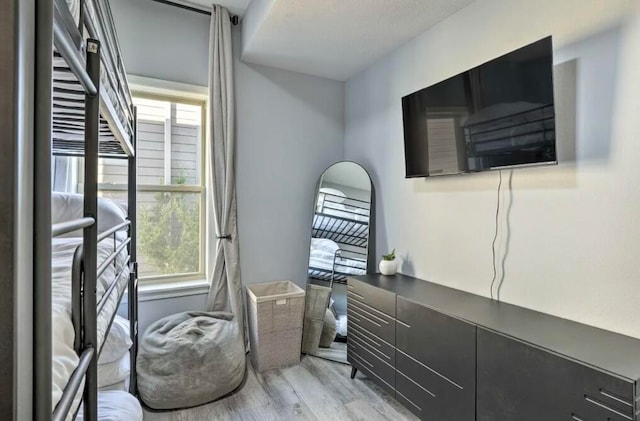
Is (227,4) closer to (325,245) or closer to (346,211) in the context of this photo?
(346,211)

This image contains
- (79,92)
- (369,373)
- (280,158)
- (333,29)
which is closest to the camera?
(79,92)

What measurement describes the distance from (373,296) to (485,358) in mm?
821

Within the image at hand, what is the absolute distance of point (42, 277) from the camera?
540 millimetres

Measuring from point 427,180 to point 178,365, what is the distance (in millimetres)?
2059

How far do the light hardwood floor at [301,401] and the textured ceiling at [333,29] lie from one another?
2.49m

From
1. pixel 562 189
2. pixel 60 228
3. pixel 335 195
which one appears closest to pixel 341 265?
pixel 335 195

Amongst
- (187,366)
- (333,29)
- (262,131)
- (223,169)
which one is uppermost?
(333,29)

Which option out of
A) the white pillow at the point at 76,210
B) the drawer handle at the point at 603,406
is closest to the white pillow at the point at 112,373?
the white pillow at the point at 76,210

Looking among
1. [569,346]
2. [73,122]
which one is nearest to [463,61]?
[569,346]

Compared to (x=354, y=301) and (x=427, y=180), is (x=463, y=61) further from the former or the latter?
(x=354, y=301)

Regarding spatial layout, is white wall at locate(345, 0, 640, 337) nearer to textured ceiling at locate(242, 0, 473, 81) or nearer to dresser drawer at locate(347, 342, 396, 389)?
textured ceiling at locate(242, 0, 473, 81)

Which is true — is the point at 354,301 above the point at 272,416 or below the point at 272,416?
above

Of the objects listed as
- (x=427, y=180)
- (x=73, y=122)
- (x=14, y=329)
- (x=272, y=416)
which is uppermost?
(x=73, y=122)

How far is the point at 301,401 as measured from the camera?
2.17m
